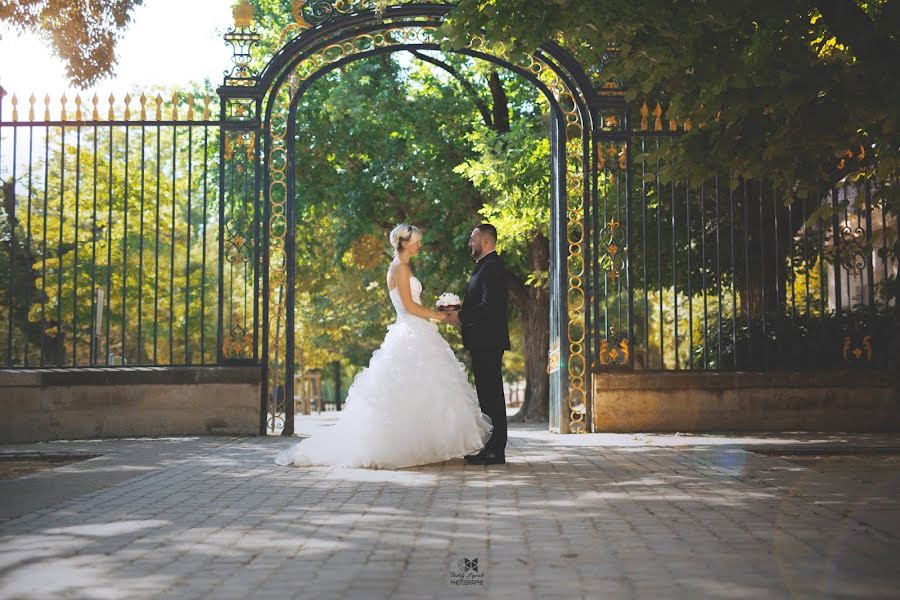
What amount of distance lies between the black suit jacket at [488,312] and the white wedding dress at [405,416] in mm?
386

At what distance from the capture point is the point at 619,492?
769 centimetres

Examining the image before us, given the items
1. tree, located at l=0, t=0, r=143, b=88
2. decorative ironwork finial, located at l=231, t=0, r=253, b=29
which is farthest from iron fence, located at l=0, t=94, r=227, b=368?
decorative ironwork finial, located at l=231, t=0, r=253, b=29

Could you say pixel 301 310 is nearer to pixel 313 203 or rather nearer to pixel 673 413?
pixel 313 203

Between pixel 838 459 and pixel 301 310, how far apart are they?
2725 centimetres

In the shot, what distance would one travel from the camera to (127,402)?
13.1 meters

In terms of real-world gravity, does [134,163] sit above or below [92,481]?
above

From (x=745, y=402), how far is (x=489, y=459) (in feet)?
16.8

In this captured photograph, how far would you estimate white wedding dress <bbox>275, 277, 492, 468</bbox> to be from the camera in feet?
31.3

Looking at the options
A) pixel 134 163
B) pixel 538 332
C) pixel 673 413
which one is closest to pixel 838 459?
pixel 673 413

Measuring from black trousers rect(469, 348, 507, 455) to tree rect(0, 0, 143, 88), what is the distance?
11154 millimetres

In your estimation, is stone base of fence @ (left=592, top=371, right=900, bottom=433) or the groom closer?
the groom

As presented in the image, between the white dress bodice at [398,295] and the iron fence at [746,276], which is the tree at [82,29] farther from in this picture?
the white dress bodice at [398,295]

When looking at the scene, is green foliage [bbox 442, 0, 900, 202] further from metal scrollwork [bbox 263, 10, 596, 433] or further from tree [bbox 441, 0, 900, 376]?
metal scrollwork [bbox 263, 10, 596, 433]

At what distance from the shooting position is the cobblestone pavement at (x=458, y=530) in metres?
4.54
